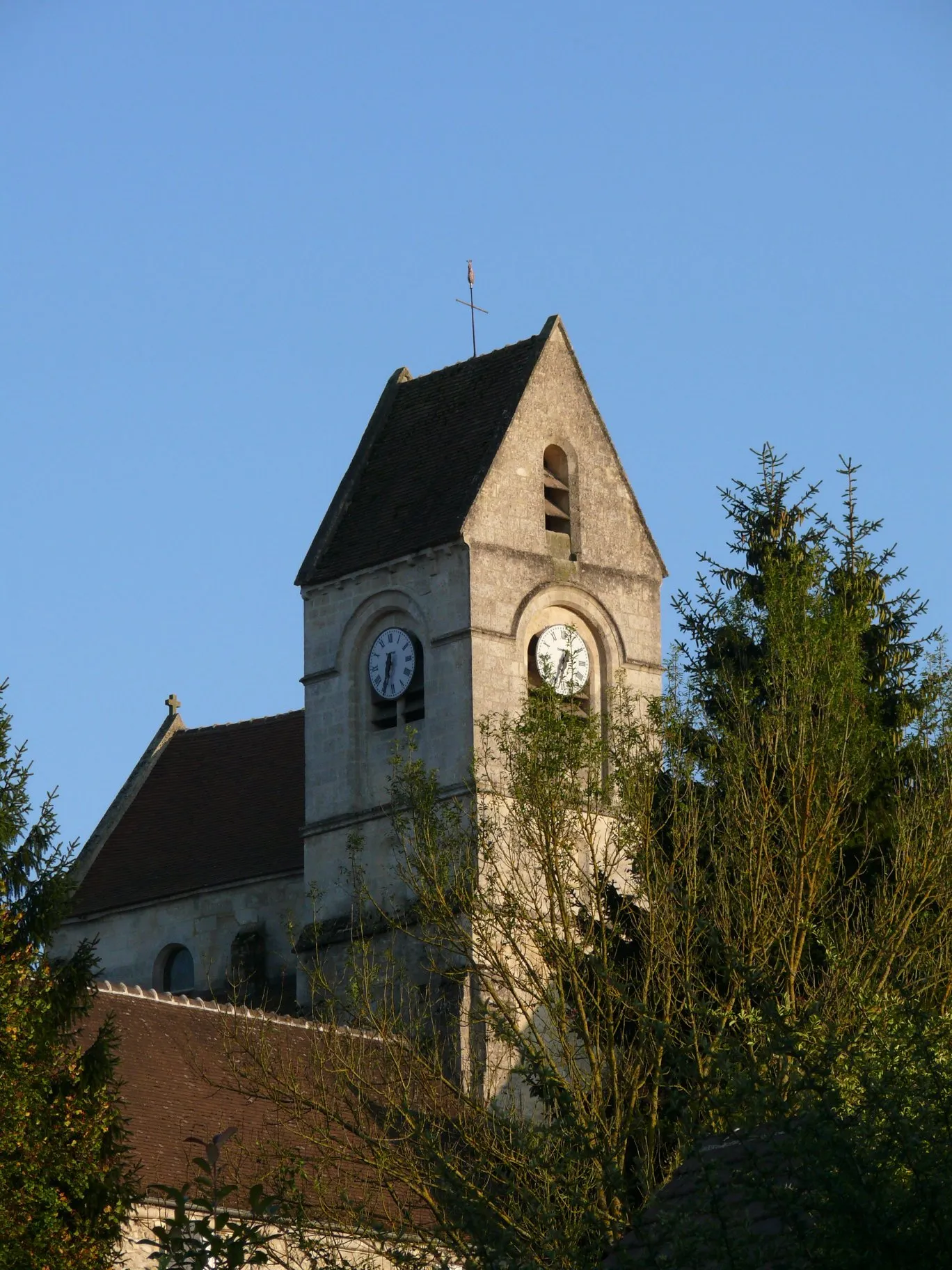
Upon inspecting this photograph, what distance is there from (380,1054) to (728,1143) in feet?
28.7

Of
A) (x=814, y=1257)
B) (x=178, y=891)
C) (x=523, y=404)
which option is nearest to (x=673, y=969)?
(x=814, y=1257)

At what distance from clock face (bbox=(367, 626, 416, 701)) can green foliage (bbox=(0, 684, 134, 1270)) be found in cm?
1156

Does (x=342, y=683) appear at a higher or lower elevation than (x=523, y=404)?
lower

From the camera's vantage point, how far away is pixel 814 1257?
11.3 metres

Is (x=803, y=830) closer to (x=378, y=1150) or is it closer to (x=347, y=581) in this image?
(x=378, y=1150)

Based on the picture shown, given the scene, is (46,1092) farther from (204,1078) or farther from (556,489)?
(556,489)

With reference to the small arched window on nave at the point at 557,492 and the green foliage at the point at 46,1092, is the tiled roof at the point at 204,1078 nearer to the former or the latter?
the green foliage at the point at 46,1092

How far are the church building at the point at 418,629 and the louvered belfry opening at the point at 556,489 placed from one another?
0.03 metres

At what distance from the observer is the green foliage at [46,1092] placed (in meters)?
19.5

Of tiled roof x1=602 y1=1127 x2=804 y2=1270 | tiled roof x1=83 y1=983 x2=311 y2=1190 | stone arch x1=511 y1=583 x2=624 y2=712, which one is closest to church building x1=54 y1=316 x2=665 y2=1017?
stone arch x1=511 y1=583 x2=624 y2=712

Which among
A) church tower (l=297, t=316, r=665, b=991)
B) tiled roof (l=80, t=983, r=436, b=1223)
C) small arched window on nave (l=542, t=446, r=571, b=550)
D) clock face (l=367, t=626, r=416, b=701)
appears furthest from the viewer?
small arched window on nave (l=542, t=446, r=571, b=550)

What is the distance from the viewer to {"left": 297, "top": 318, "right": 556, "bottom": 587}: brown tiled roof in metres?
33.6

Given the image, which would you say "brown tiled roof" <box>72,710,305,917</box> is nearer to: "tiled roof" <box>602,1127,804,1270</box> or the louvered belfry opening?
the louvered belfry opening

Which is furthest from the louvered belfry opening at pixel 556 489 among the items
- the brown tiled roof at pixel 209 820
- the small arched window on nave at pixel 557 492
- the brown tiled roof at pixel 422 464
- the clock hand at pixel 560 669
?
the brown tiled roof at pixel 209 820
